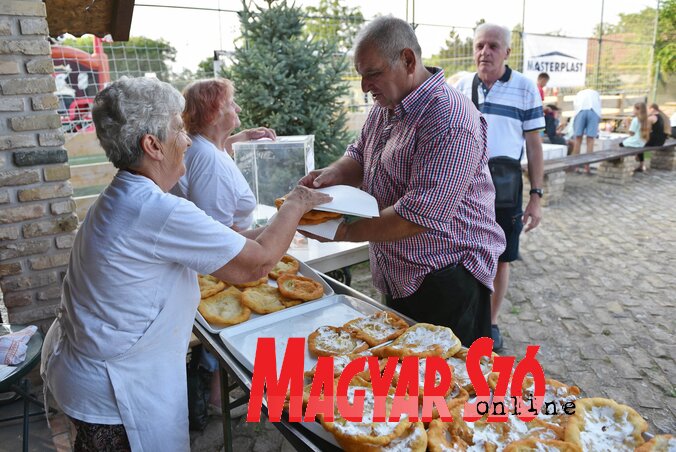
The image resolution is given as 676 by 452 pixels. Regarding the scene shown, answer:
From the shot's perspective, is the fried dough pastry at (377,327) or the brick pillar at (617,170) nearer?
the fried dough pastry at (377,327)

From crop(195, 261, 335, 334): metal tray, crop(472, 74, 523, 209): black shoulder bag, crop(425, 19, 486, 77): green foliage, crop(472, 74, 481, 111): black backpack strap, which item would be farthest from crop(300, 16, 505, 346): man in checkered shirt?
crop(425, 19, 486, 77): green foliage

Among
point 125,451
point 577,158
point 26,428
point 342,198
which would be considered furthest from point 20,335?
point 577,158

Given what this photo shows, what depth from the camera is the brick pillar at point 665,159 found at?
436 inches

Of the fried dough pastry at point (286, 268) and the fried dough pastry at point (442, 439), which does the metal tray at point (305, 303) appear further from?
the fried dough pastry at point (442, 439)

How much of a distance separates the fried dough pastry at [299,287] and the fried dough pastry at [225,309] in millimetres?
194

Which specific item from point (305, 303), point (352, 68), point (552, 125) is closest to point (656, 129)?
point (552, 125)

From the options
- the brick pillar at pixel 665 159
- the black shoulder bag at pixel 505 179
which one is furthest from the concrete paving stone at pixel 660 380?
the brick pillar at pixel 665 159

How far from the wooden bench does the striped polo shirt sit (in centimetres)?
453

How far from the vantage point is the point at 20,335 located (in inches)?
98.7

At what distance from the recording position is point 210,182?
2.66 meters

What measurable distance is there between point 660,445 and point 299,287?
144cm

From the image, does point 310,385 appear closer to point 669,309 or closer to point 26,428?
point 26,428

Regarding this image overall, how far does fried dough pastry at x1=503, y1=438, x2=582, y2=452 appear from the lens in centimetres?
116

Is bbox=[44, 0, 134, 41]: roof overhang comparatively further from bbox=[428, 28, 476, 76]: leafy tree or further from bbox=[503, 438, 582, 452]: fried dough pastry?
bbox=[428, 28, 476, 76]: leafy tree
